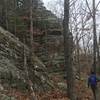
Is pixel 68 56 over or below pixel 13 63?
over

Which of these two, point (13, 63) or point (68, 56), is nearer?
point (68, 56)

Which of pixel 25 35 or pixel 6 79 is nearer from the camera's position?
pixel 6 79

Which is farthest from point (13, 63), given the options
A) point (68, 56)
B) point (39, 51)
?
point (39, 51)

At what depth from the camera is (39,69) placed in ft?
65.5

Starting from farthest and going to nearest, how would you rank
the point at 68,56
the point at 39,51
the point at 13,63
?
1. the point at 39,51
2. the point at 13,63
3. the point at 68,56

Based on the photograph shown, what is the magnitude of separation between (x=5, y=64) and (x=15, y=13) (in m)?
11.6

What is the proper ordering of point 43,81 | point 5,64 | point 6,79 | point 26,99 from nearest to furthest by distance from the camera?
1. point 26,99
2. point 6,79
3. point 5,64
4. point 43,81

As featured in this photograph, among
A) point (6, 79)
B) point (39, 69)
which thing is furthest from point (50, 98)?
point (39, 69)

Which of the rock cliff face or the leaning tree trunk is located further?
the rock cliff face

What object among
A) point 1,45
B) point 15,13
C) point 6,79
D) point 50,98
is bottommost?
point 50,98

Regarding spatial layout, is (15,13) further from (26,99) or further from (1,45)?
(26,99)

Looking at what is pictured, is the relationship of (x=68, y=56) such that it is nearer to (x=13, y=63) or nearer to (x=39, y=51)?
(x=13, y=63)

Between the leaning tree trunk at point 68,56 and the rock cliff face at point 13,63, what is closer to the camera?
the leaning tree trunk at point 68,56

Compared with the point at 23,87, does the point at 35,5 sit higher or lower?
higher
